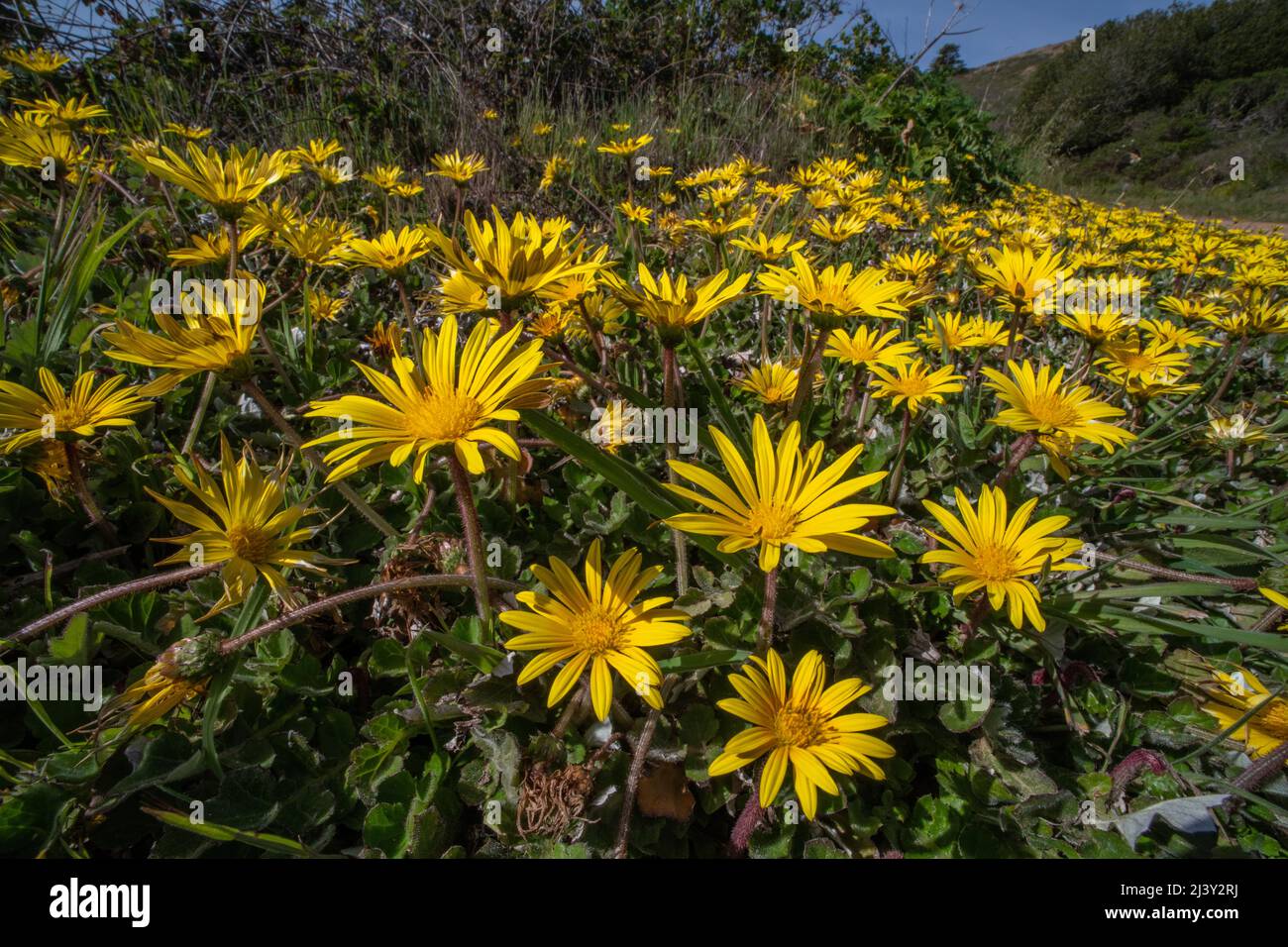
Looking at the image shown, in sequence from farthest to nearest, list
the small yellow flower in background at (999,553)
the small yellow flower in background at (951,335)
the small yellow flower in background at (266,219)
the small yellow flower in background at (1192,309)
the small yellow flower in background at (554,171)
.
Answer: the small yellow flower in background at (554,171)
the small yellow flower in background at (1192,309)
the small yellow flower in background at (951,335)
the small yellow flower in background at (266,219)
the small yellow flower in background at (999,553)

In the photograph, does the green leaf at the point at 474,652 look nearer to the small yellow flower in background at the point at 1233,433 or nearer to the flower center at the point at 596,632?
the flower center at the point at 596,632

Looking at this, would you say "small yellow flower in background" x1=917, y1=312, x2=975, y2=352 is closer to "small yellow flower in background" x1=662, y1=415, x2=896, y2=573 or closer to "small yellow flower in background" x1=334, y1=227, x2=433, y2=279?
"small yellow flower in background" x1=662, y1=415, x2=896, y2=573

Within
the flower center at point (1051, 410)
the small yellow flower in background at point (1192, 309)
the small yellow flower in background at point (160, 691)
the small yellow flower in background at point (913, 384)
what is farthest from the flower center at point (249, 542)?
the small yellow flower in background at point (1192, 309)

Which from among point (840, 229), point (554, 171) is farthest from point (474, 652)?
point (554, 171)

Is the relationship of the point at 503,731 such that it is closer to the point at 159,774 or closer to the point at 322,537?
the point at 159,774

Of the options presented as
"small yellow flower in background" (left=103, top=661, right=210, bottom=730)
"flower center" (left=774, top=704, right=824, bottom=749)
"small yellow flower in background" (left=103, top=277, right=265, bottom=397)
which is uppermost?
"small yellow flower in background" (left=103, top=277, right=265, bottom=397)

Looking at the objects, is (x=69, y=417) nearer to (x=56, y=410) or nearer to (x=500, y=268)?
(x=56, y=410)

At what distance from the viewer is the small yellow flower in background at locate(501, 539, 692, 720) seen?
1343 millimetres

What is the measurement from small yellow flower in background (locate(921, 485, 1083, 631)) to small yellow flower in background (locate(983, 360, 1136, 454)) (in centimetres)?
29

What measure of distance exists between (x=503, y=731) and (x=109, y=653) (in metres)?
1.35

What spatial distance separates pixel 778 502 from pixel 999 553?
27.6 inches

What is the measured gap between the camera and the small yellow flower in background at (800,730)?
1.28m

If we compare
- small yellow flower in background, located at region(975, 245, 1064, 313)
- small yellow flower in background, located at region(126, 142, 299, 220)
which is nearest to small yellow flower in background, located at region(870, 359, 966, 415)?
small yellow flower in background, located at region(975, 245, 1064, 313)

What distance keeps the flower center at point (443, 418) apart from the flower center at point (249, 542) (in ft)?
1.80
